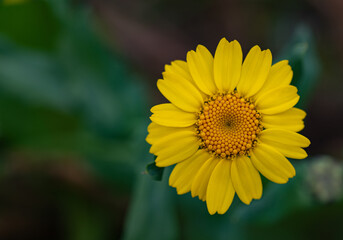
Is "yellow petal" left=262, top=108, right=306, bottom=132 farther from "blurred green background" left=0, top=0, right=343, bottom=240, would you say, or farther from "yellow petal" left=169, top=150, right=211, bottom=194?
"blurred green background" left=0, top=0, right=343, bottom=240

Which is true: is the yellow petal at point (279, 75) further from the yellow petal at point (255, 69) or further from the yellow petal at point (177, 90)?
the yellow petal at point (177, 90)

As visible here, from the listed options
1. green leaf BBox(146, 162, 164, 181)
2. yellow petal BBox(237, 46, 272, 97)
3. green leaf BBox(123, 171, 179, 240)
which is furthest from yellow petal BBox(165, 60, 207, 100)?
green leaf BBox(123, 171, 179, 240)

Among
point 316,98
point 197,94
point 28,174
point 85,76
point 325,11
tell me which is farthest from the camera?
point 325,11

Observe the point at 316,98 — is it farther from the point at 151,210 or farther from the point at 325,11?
the point at 151,210

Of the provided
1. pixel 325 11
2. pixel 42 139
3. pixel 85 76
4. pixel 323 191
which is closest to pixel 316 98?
pixel 325 11

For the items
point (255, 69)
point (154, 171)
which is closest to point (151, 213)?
point (154, 171)

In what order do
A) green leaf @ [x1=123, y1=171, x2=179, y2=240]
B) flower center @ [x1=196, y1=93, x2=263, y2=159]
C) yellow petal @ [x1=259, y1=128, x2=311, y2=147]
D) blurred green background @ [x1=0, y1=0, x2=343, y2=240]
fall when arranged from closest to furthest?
yellow petal @ [x1=259, y1=128, x2=311, y2=147] → flower center @ [x1=196, y1=93, x2=263, y2=159] → green leaf @ [x1=123, y1=171, x2=179, y2=240] → blurred green background @ [x1=0, y1=0, x2=343, y2=240]
